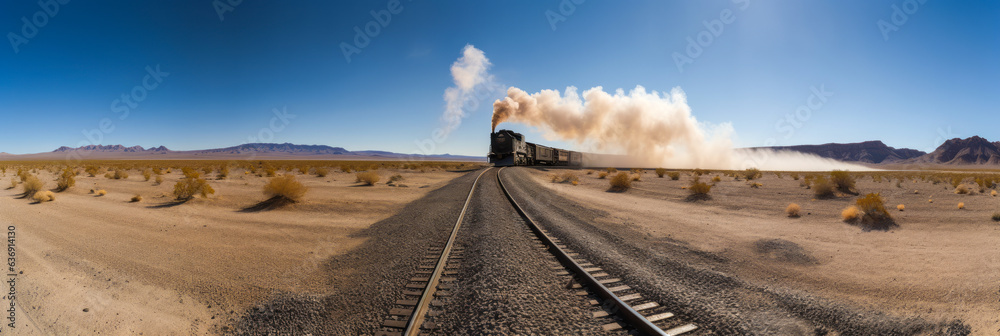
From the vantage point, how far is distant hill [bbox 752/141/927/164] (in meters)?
123

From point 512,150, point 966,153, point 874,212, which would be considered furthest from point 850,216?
point 966,153

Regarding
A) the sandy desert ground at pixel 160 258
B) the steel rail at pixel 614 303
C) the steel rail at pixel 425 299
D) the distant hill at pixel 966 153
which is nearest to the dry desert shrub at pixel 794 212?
the steel rail at pixel 614 303

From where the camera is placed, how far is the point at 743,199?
14852 mm

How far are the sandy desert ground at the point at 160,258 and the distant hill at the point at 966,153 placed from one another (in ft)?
579

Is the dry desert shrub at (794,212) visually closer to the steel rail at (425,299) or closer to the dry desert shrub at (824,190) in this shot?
the dry desert shrub at (824,190)

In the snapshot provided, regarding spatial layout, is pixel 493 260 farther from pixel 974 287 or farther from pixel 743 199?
pixel 743 199

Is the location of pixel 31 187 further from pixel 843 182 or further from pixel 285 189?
pixel 843 182

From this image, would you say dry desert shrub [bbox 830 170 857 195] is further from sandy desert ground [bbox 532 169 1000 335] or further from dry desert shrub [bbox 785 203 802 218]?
dry desert shrub [bbox 785 203 802 218]

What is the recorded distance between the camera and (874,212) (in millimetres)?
9750

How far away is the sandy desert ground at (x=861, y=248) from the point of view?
15.0 ft

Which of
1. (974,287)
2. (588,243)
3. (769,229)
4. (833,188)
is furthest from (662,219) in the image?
(833,188)

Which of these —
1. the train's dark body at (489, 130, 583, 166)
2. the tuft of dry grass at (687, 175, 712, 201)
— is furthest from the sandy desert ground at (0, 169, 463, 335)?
the train's dark body at (489, 130, 583, 166)

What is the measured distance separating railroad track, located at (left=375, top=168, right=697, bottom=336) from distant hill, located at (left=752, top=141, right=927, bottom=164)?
537 ft

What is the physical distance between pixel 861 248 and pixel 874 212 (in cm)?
397
